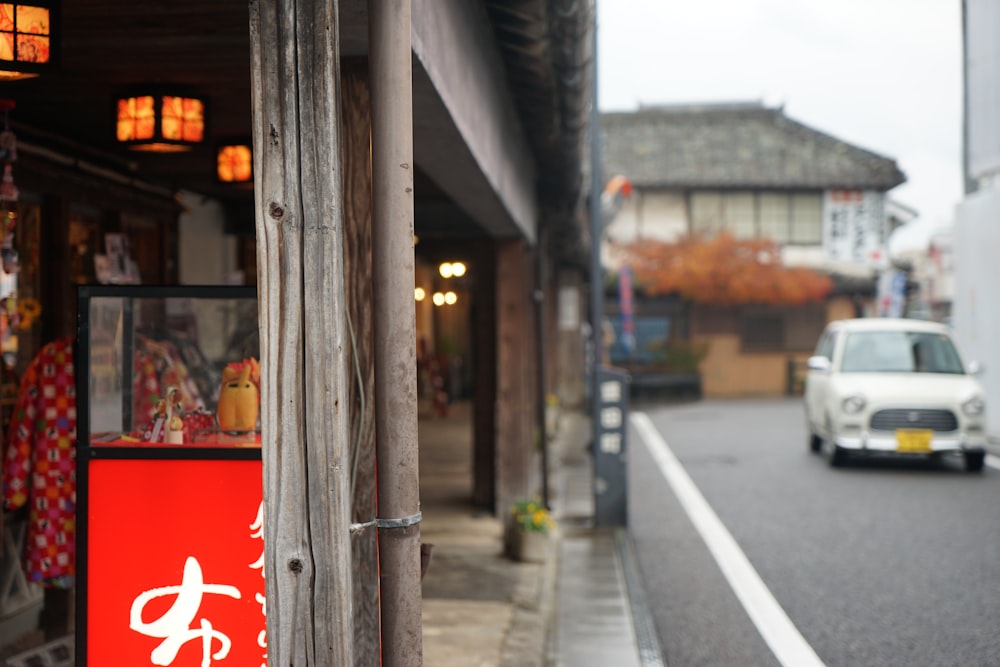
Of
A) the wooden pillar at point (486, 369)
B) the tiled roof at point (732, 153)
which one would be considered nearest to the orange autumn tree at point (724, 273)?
the tiled roof at point (732, 153)

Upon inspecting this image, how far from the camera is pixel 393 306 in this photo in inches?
109

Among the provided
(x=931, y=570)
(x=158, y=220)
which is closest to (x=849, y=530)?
(x=931, y=570)

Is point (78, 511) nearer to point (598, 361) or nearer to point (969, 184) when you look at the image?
point (598, 361)

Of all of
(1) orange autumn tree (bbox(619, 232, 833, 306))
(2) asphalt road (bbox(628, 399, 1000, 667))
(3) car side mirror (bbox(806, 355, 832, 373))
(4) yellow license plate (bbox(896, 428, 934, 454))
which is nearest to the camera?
(2) asphalt road (bbox(628, 399, 1000, 667))

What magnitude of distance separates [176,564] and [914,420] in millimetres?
11224

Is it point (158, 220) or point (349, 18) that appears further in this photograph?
point (158, 220)

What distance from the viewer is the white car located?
12617 mm

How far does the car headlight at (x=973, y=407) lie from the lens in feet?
41.1

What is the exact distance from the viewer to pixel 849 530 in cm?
936

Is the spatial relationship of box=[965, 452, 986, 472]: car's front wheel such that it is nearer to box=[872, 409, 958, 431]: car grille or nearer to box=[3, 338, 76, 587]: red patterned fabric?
box=[872, 409, 958, 431]: car grille

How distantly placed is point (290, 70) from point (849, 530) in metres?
8.10

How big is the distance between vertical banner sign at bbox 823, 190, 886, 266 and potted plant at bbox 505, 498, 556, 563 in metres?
28.4

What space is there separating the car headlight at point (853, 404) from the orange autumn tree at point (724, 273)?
57.2ft

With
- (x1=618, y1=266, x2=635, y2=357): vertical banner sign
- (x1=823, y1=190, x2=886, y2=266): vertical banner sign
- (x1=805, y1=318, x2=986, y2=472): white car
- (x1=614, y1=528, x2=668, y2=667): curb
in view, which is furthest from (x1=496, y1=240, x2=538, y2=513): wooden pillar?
(x1=823, y1=190, x2=886, y2=266): vertical banner sign
